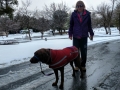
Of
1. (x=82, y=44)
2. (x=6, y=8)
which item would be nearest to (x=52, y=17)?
(x=6, y=8)

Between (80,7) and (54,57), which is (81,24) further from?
(54,57)

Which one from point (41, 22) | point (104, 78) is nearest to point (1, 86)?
point (104, 78)

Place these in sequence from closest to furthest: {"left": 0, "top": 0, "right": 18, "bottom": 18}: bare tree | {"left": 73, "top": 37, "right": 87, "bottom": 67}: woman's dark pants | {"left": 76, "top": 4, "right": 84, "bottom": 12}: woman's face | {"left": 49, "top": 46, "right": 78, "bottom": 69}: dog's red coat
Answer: {"left": 49, "top": 46, "right": 78, "bottom": 69}: dog's red coat < {"left": 76, "top": 4, "right": 84, "bottom": 12}: woman's face < {"left": 73, "top": 37, "right": 87, "bottom": 67}: woman's dark pants < {"left": 0, "top": 0, "right": 18, "bottom": 18}: bare tree

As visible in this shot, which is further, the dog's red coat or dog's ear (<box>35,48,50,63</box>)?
the dog's red coat

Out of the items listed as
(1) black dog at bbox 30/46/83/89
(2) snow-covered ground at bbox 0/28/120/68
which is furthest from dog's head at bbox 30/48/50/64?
(2) snow-covered ground at bbox 0/28/120/68

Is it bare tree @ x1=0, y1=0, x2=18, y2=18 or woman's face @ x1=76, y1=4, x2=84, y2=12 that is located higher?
bare tree @ x1=0, y1=0, x2=18, y2=18

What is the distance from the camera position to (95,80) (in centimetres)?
436

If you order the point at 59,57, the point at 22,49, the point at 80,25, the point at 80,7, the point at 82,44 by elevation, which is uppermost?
the point at 80,7

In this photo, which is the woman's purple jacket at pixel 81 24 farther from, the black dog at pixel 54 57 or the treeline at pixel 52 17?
the treeline at pixel 52 17

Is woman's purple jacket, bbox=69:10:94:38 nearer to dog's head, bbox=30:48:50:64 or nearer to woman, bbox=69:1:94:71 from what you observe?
woman, bbox=69:1:94:71

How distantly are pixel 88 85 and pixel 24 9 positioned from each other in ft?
114

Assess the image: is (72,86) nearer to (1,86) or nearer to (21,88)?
(21,88)

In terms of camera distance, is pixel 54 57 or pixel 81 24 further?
pixel 81 24

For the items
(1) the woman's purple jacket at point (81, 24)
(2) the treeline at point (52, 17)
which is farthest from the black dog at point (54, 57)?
(2) the treeline at point (52, 17)
